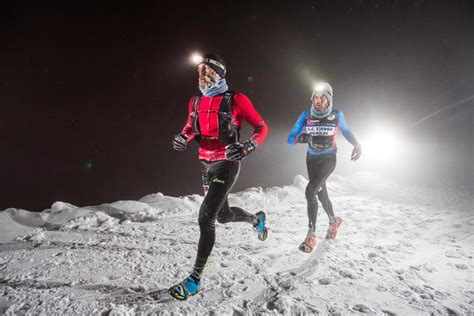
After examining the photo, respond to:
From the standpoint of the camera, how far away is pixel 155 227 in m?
5.49

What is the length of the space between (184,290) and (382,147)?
16570 mm

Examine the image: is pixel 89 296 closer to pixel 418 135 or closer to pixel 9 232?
pixel 9 232

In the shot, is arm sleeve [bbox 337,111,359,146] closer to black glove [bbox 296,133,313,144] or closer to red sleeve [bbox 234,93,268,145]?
black glove [bbox 296,133,313,144]

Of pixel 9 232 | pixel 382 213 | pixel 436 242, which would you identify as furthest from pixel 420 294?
pixel 9 232

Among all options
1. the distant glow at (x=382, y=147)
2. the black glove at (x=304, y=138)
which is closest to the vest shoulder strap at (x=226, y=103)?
the black glove at (x=304, y=138)

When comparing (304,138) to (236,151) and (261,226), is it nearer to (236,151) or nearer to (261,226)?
(261,226)

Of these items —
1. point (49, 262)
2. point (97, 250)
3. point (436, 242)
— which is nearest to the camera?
point (49, 262)

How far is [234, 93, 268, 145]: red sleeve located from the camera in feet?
10.5

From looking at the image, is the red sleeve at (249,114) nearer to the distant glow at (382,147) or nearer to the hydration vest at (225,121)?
the hydration vest at (225,121)

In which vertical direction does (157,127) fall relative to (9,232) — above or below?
above

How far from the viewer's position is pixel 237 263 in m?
3.78

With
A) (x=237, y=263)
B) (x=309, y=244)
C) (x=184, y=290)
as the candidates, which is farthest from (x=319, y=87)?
(x=184, y=290)

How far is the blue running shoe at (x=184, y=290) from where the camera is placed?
2771 mm

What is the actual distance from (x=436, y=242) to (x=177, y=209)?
5.53 meters
